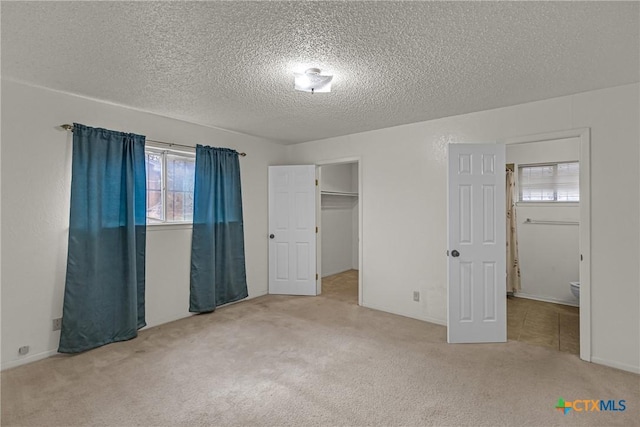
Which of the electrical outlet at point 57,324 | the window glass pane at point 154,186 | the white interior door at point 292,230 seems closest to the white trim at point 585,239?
the white interior door at point 292,230

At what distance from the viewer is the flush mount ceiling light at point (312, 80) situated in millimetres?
2521

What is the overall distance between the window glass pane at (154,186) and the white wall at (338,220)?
3.06 meters

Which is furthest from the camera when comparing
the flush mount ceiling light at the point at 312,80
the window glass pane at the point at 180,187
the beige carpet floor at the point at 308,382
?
the window glass pane at the point at 180,187

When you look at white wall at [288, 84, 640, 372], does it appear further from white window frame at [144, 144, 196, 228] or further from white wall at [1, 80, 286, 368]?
white wall at [1, 80, 286, 368]

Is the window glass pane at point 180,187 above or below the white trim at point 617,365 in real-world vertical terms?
above

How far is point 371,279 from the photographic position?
447 cm

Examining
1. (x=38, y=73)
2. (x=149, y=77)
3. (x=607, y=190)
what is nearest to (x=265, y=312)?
(x=149, y=77)

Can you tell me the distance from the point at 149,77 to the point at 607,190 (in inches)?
159

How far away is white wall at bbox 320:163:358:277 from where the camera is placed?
651 cm

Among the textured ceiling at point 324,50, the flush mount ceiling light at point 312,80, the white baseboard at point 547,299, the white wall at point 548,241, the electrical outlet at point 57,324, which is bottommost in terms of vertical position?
the white baseboard at point 547,299

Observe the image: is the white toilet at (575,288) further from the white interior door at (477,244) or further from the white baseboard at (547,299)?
the white interior door at (477,244)

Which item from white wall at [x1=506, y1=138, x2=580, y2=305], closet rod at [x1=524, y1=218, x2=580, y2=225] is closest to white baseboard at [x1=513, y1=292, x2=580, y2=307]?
white wall at [x1=506, y1=138, x2=580, y2=305]

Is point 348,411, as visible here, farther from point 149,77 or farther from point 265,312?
point 149,77

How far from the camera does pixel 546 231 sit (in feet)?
15.9
